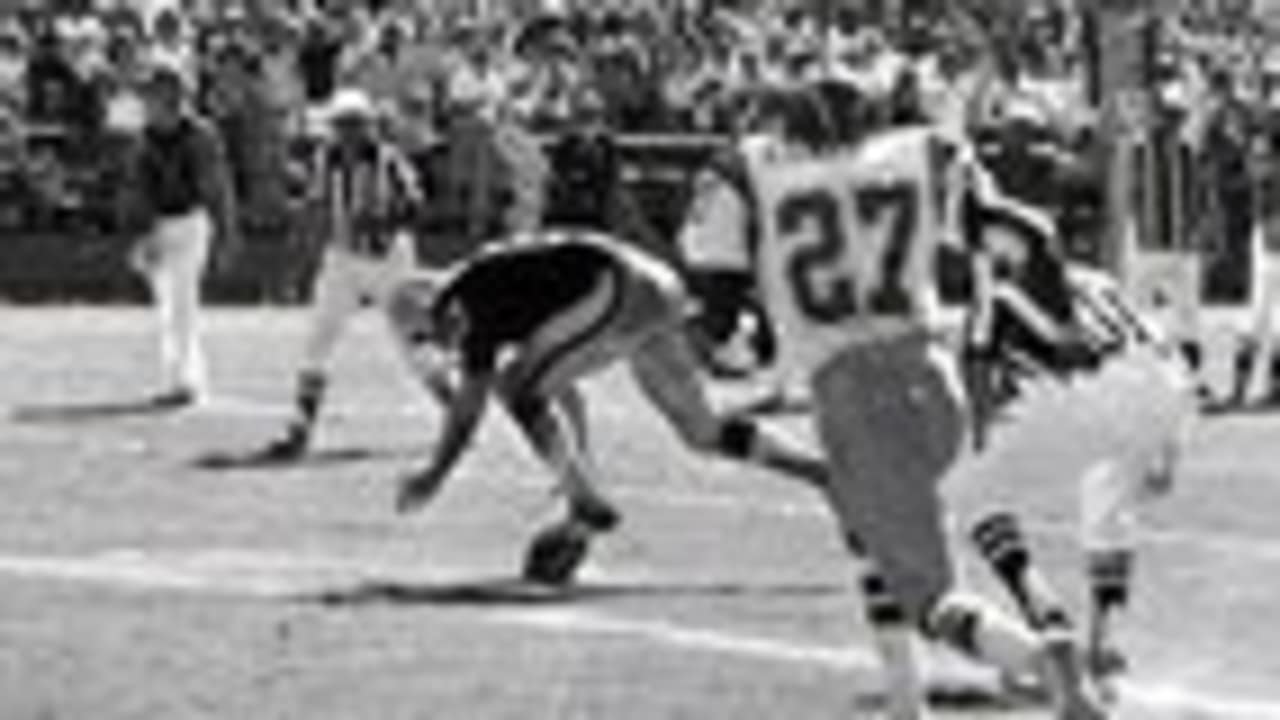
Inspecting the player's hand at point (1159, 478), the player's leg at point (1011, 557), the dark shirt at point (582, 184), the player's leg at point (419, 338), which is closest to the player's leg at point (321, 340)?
the player's leg at point (419, 338)

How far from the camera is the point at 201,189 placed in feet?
84.0

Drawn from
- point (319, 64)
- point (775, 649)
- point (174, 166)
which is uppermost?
point (775, 649)

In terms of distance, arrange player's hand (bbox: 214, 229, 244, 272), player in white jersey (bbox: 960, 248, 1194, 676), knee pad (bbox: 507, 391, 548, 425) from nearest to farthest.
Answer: player in white jersey (bbox: 960, 248, 1194, 676), knee pad (bbox: 507, 391, 548, 425), player's hand (bbox: 214, 229, 244, 272)

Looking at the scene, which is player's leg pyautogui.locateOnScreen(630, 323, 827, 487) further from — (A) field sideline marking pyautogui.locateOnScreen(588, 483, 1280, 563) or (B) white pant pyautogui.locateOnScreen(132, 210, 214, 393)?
(B) white pant pyautogui.locateOnScreen(132, 210, 214, 393)

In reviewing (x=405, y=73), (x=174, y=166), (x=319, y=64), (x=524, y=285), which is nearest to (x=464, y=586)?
(x=524, y=285)

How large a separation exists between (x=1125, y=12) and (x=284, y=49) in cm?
681

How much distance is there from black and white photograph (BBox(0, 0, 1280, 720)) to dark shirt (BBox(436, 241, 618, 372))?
0.06 feet

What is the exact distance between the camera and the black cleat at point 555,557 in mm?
16125

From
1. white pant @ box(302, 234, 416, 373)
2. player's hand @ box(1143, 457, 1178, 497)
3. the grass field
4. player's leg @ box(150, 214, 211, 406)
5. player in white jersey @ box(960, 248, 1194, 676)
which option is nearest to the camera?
player in white jersey @ box(960, 248, 1194, 676)

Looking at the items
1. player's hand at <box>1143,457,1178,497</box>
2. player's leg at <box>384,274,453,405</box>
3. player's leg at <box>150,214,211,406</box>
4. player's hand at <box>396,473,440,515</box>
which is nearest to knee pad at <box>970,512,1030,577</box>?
player's hand at <box>1143,457,1178,497</box>

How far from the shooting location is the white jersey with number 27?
10.9 m

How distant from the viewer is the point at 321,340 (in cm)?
2220

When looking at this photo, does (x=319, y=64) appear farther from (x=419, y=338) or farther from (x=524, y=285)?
(x=524, y=285)

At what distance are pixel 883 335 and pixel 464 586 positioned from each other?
5429 millimetres
